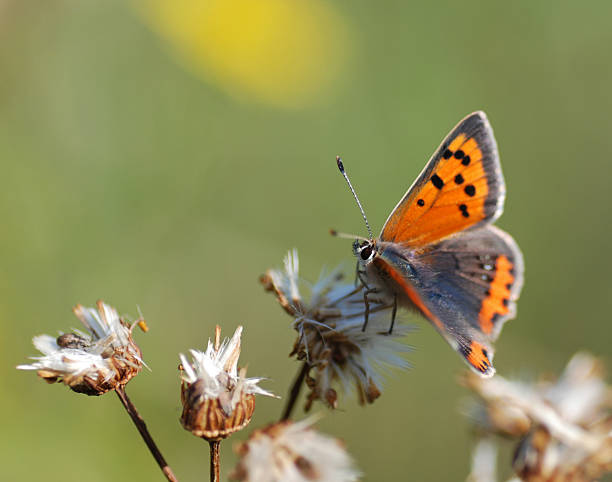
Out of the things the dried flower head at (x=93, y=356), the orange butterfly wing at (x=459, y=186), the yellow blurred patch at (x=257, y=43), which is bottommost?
the dried flower head at (x=93, y=356)

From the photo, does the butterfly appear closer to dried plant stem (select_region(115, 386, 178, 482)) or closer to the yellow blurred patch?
dried plant stem (select_region(115, 386, 178, 482))

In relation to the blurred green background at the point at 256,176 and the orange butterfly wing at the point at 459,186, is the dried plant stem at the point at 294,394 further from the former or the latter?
the blurred green background at the point at 256,176

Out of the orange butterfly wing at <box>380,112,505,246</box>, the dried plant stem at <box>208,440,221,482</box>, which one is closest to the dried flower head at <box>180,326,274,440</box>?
the dried plant stem at <box>208,440,221,482</box>

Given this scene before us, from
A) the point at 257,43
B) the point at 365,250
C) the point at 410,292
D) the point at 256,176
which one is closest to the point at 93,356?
the point at 410,292

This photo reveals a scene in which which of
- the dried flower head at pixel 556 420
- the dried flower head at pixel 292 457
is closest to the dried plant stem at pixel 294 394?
the dried flower head at pixel 292 457

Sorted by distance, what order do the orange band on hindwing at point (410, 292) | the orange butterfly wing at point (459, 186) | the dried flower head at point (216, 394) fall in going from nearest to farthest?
the dried flower head at point (216, 394), the orange band on hindwing at point (410, 292), the orange butterfly wing at point (459, 186)

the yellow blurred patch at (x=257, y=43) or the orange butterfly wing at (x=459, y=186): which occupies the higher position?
the yellow blurred patch at (x=257, y=43)
